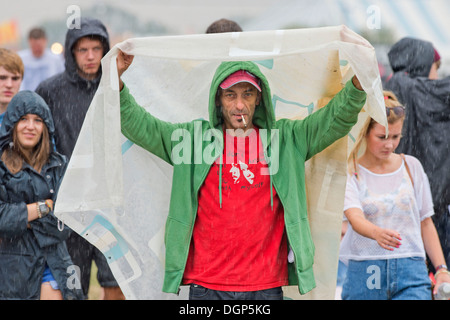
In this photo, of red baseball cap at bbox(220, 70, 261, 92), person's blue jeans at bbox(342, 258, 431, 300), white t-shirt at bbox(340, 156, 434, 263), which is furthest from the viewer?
white t-shirt at bbox(340, 156, 434, 263)

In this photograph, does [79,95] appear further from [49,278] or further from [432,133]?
[432,133]

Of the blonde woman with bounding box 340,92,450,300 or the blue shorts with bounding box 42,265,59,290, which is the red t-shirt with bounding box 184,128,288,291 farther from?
the blue shorts with bounding box 42,265,59,290

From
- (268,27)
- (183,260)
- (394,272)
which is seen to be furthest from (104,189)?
(268,27)

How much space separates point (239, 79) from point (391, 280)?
177 cm

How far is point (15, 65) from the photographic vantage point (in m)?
6.78

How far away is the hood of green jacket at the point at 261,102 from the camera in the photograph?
486cm

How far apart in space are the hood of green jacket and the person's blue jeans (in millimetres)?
1365

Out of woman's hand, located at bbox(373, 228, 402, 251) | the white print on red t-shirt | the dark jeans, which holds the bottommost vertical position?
the dark jeans

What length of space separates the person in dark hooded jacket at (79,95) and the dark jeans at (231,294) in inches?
72.1

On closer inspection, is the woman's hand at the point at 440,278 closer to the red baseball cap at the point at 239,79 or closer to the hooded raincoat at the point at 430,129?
the hooded raincoat at the point at 430,129

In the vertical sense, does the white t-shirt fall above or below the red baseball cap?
below

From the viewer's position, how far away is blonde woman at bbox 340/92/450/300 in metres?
5.51

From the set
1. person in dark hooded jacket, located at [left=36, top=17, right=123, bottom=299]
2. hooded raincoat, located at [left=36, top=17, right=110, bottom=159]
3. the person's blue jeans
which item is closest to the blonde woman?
the person's blue jeans

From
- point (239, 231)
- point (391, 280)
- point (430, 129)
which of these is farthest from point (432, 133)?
point (239, 231)
